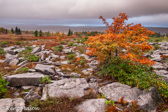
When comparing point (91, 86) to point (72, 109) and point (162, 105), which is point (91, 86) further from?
point (162, 105)

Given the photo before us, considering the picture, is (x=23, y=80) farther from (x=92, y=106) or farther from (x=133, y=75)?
(x=133, y=75)

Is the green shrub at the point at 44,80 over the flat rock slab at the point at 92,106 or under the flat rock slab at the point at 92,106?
over

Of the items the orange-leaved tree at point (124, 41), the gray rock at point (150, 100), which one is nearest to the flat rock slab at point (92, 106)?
the gray rock at point (150, 100)

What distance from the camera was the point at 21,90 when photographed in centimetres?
656

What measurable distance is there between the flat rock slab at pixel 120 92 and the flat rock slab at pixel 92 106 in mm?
824

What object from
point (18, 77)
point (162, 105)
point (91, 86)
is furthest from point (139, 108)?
point (18, 77)

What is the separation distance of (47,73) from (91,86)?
3.82 meters

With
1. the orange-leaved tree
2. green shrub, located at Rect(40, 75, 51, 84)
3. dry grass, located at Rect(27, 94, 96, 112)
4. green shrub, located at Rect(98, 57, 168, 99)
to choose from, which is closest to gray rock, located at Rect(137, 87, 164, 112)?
green shrub, located at Rect(98, 57, 168, 99)

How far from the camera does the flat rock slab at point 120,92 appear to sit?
18.9 feet

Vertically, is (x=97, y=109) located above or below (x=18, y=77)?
below

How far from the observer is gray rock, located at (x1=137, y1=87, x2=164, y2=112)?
4988 millimetres

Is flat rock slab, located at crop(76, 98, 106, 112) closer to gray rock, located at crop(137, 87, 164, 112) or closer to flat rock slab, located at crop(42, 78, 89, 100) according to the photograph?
flat rock slab, located at crop(42, 78, 89, 100)

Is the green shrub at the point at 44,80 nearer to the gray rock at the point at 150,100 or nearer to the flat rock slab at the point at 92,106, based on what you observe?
the flat rock slab at the point at 92,106

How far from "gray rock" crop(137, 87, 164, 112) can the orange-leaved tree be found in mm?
2610
